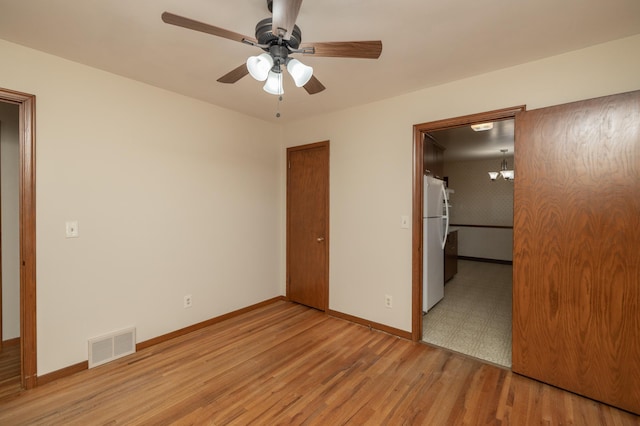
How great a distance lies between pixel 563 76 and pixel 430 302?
8.49ft

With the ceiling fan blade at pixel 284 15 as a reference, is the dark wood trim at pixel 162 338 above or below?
below

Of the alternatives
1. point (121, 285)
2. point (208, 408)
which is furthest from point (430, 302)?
point (121, 285)

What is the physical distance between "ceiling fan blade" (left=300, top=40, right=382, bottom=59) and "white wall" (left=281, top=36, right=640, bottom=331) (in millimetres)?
1486

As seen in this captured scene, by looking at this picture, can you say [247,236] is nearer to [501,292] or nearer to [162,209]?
[162,209]

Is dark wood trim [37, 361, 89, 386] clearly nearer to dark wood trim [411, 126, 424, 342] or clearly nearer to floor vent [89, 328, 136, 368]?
floor vent [89, 328, 136, 368]

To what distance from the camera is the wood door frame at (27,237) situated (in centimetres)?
206

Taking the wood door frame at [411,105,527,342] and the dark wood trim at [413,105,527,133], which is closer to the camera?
the dark wood trim at [413,105,527,133]

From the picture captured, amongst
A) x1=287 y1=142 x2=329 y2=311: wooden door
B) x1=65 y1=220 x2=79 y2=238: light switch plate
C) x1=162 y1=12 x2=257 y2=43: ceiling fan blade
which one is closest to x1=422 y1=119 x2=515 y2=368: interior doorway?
x1=287 y1=142 x2=329 y2=311: wooden door

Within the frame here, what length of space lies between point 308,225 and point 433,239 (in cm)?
158

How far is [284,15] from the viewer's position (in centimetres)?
117

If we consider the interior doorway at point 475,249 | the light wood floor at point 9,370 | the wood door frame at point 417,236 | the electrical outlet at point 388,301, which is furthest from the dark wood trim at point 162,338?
the interior doorway at point 475,249

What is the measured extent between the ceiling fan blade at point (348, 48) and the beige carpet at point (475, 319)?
262 centimetres

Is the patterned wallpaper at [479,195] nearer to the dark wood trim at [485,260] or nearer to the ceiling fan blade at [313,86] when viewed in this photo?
the dark wood trim at [485,260]

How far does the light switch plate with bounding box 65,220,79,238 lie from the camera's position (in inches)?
88.9
